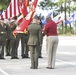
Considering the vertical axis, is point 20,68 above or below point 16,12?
below

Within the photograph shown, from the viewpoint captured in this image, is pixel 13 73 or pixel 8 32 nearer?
pixel 13 73

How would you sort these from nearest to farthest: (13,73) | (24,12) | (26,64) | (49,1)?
(13,73) < (26,64) < (24,12) < (49,1)

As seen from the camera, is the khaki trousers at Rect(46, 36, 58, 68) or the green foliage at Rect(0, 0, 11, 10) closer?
the khaki trousers at Rect(46, 36, 58, 68)

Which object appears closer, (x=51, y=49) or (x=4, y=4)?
(x=51, y=49)

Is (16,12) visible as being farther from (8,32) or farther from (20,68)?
(20,68)

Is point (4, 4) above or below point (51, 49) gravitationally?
above

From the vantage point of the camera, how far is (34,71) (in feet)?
49.1

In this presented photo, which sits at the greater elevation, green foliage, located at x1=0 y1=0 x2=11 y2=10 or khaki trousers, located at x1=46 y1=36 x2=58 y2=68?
green foliage, located at x1=0 y1=0 x2=11 y2=10

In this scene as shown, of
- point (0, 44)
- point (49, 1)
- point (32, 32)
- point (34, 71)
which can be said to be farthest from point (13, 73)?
point (49, 1)

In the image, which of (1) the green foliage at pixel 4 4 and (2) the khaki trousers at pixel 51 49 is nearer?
(2) the khaki trousers at pixel 51 49

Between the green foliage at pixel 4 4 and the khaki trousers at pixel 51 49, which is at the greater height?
the green foliage at pixel 4 4

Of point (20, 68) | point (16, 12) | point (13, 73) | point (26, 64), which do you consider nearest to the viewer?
point (13, 73)

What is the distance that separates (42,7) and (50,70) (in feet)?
217

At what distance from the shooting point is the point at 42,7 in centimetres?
8112
